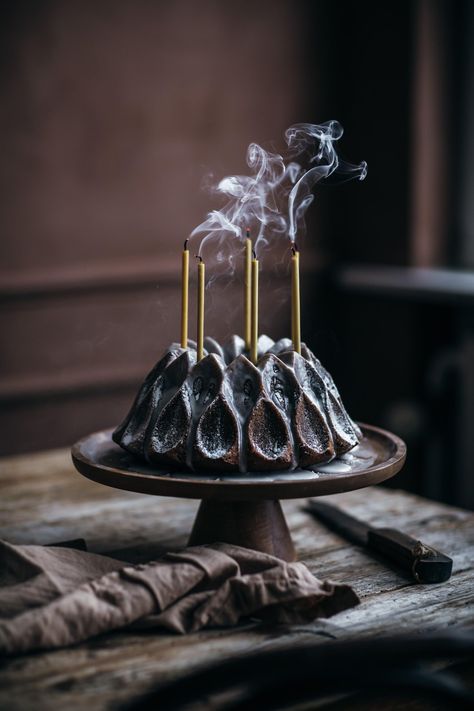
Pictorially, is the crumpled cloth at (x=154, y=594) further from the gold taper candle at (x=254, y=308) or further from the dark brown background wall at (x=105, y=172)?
the dark brown background wall at (x=105, y=172)

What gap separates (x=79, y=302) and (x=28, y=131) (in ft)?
2.03

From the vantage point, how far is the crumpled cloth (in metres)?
1.04

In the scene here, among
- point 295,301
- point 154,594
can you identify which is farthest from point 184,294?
point 154,594

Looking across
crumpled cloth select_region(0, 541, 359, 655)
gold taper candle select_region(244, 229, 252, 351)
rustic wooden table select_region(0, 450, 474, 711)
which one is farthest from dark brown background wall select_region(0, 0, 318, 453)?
crumpled cloth select_region(0, 541, 359, 655)

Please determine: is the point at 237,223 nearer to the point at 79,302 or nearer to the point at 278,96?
the point at 79,302

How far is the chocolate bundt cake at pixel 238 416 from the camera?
1.21 m

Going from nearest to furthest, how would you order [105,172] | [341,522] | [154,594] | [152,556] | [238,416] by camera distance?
[154,594] < [238,416] < [152,556] < [341,522] < [105,172]

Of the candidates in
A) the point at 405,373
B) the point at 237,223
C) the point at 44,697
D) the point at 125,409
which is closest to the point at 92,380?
the point at 125,409

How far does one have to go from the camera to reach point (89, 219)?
125 inches

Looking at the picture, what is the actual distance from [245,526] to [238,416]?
169 mm

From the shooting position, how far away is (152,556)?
1.36 metres

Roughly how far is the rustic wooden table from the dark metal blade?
21 millimetres

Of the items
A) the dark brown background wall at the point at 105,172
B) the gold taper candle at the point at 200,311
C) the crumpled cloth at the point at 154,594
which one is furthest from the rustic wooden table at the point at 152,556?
the dark brown background wall at the point at 105,172

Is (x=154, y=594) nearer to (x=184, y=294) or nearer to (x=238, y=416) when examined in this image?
(x=238, y=416)
